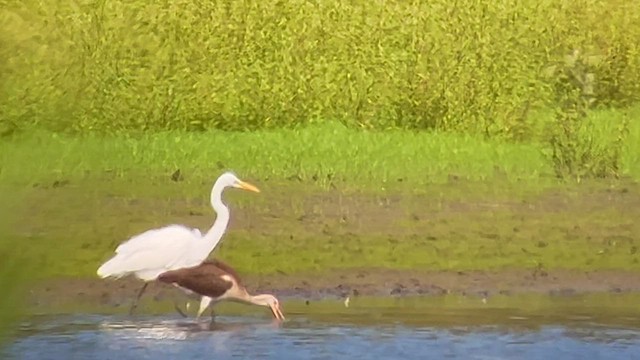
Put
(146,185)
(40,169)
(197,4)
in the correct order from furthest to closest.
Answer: (197,4) < (146,185) < (40,169)

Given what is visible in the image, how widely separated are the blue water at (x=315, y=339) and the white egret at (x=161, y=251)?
0.41ft

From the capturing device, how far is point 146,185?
11.2 ft

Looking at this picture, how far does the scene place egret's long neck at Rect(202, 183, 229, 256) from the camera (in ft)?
10.8

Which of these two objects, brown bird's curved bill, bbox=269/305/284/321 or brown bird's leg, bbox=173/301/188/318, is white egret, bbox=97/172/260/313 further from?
brown bird's curved bill, bbox=269/305/284/321

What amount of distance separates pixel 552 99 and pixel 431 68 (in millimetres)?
368

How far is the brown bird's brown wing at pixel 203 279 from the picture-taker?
3.23 metres

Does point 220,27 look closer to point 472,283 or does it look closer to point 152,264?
point 152,264

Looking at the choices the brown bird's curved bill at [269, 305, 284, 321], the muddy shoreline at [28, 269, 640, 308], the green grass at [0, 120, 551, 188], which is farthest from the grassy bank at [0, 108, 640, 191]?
the brown bird's curved bill at [269, 305, 284, 321]

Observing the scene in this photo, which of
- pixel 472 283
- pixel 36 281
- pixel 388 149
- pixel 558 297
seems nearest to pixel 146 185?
pixel 388 149

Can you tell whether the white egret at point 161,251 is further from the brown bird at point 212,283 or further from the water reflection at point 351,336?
the water reflection at point 351,336

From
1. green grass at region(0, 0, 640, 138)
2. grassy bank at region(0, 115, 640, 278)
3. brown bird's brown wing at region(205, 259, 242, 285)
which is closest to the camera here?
brown bird's brown wing at region(205, 259, 242, 285)

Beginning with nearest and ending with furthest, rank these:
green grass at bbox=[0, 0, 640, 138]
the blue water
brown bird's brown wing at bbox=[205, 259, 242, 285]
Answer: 1. the blue water
2. brown bird's brown wing at bbox=[205, 259, 242, 285]
3. green grass at bbox=[0, 0, 640, 138]

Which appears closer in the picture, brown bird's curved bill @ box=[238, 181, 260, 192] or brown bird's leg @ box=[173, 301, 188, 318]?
brown bird's leg @ box=[173, 301, 188, 318]

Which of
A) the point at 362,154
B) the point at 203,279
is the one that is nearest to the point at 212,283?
the point at 203,279
